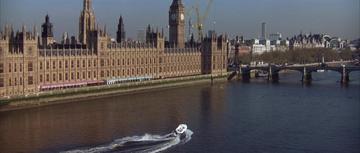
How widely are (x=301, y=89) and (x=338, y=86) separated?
10.9ft

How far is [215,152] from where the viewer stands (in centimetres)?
1677

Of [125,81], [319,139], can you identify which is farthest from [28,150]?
[125,81]

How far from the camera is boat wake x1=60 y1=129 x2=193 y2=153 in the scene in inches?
659

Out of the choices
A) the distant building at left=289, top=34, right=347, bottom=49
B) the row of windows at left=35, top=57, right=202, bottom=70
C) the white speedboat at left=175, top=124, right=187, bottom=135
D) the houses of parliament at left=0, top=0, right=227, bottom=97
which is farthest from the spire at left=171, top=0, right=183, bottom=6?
the distant building at left=289, top=34, right=347, bottom=49

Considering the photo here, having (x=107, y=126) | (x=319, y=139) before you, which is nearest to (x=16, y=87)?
(x=107, y=126)

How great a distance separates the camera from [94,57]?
119ft

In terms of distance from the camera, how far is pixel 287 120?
75.1ft

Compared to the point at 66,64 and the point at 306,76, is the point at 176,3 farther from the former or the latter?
the point at 66,64

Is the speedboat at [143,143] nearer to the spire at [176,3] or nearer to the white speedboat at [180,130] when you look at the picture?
the white speedboat at [180,130]

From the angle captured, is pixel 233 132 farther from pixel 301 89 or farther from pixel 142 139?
pixel 301 89

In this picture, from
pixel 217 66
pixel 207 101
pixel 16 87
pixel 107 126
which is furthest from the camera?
pixel 217 66

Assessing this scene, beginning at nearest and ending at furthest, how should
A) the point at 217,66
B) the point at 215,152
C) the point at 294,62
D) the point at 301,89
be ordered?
the point at 215,152 < the point at 301,89 < the point at 217,66 < the point at 294,62

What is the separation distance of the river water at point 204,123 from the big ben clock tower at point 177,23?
16618 mm

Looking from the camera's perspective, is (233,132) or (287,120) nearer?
(233,132)
